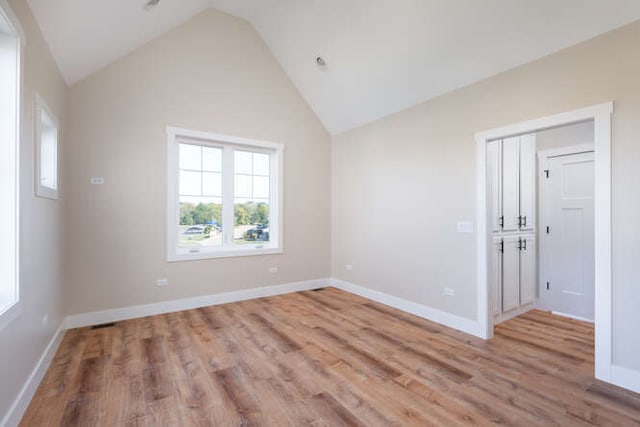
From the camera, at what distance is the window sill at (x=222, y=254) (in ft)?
12.8

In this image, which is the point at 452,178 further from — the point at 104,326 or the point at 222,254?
the point at 104,326

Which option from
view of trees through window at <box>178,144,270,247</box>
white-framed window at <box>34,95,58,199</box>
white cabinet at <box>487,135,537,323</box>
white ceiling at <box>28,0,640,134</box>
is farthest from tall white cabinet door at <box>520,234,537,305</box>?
white-framed window at <box>34,95,58,199</box>

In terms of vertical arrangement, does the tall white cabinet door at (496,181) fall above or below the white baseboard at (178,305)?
above

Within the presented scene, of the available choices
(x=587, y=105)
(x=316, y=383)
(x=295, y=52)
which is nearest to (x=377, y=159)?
(x=295, y=52)

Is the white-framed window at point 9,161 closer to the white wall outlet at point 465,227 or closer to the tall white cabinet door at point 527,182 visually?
the white wall outlet at point 465,227

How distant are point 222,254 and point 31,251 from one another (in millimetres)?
2273

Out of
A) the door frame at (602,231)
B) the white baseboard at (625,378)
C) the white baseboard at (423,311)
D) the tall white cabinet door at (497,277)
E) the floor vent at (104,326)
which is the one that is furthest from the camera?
the tall white cabinet door at (497,277)

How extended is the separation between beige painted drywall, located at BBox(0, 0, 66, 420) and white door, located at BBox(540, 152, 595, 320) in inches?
216

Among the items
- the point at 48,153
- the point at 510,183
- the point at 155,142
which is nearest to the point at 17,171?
the point at 48,153

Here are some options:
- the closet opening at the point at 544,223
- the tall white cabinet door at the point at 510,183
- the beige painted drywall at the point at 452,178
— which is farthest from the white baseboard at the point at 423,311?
the tall white cabinet door at the point at 510,183

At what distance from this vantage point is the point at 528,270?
4.01m

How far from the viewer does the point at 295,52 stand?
4.32m

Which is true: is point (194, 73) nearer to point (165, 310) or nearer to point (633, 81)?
point (165, 310)

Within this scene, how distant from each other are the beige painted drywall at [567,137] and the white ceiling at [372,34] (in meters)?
1.53
